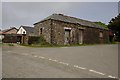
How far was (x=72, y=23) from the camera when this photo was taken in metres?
37.4

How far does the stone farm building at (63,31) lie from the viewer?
33906mm

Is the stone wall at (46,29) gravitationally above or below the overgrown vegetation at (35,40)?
above

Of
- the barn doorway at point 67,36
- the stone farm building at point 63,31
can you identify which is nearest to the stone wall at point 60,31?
the stone farm building at point 63,31

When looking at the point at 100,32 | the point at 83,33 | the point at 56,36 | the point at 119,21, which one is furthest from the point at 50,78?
the point at 119,21

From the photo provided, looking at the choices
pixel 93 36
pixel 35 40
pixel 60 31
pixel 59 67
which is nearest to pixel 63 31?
pixel 60 31

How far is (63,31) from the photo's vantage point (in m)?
35.4

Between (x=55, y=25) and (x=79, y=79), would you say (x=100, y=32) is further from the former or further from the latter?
(x=79, y=79)

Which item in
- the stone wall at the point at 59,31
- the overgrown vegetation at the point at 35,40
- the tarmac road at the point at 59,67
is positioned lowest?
the tarmac road at the point at 59,67

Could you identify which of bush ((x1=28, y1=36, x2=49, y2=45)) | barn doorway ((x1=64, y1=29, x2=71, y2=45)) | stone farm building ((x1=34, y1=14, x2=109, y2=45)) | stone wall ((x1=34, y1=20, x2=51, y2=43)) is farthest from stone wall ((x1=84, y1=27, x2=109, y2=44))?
bush ((x1=28, y1=36, x2=49, y2=45))

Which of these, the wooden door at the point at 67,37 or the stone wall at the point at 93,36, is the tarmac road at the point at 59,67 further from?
the stone wall at the point at 93,36

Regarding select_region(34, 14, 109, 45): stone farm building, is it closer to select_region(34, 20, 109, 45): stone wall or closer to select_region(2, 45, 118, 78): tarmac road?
select_region(34, 20, 109, 45): stone wall

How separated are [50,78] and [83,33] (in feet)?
112

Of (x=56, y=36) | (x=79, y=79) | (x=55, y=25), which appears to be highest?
(x=55, y=25)

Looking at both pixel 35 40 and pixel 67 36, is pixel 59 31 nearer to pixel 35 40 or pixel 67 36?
pixel 67 36
